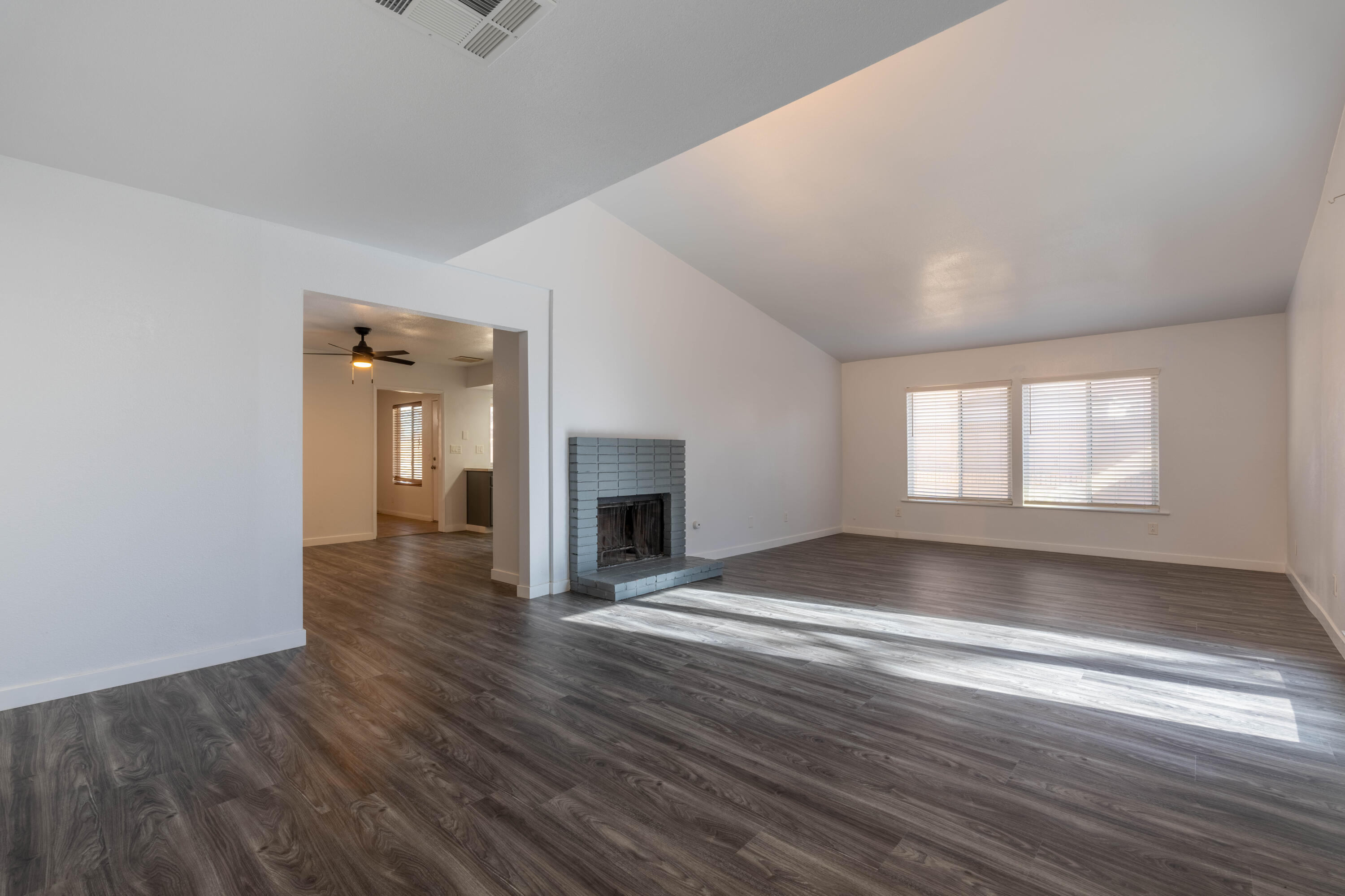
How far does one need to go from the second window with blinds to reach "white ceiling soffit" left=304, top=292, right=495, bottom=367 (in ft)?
18.1

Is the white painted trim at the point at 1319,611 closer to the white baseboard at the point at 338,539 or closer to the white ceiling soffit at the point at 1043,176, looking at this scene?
the white ceiling soffit at the point at 1043,176

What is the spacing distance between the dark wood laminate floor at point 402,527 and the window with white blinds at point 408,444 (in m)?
0.63

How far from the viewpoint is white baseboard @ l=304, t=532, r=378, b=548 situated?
7641 millimetres

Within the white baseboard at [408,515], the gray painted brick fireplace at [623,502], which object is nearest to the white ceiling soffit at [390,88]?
the gray painted brick fireplace at [623,502]

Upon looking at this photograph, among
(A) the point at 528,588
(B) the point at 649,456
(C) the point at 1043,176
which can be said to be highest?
(C) the point at 1043,176

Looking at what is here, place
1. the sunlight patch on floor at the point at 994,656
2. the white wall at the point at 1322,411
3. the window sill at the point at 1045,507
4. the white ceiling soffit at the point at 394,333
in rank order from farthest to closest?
the window sill at the point at 1045,507 < the white ceiling soffit at the point at 394,333 < the white wall at the point at 1322,411 < the sunlight patch on floor at the point at 994,656

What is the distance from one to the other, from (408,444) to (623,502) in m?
6.63

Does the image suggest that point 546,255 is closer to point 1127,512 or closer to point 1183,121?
point 1183,121

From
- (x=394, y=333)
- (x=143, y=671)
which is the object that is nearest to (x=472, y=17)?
(x=143, y=671)

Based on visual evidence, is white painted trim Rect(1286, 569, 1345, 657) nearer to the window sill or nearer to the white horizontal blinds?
the window sill

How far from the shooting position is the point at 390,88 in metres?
2.28

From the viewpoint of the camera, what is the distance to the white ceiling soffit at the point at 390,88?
1.91m

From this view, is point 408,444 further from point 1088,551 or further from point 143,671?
point 1088,551

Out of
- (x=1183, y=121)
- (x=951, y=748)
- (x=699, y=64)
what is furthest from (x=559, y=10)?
(x=1183, y=121)
